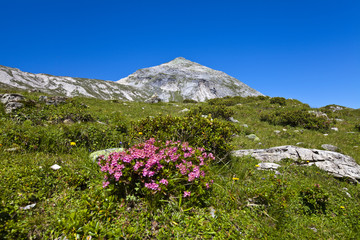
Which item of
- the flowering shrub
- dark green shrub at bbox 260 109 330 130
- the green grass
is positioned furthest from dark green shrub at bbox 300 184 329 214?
dark green shrub at bbox 260 109 330 130

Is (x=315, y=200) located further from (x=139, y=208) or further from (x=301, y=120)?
(x=301, y=120)

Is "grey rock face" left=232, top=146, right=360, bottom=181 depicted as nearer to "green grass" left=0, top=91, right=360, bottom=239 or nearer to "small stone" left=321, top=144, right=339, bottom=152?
"green grass" left=0, top=91, right=360, bottom=239

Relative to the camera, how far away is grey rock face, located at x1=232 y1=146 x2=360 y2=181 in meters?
6.24

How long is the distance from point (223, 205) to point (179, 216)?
116 centimetres

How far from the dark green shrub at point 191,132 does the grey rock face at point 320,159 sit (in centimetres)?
116

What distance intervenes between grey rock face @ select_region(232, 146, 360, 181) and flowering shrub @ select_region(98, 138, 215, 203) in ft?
13.8

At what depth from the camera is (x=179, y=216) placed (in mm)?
2982

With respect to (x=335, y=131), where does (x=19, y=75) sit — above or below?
above

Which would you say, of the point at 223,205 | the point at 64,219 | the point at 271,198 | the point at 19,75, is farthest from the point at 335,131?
the point at 19,75

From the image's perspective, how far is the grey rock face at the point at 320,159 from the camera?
624 centimetres

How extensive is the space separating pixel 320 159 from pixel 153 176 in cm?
763

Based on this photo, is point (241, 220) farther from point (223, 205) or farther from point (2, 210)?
point (2, 210)

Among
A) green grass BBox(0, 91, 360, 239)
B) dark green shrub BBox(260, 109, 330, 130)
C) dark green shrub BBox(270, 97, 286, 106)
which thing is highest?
dark green shrub BBox(270, 97, 286, 106)

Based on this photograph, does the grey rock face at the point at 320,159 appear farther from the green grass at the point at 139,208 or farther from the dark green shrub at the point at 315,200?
the dark green shrub at the point at 315,200
